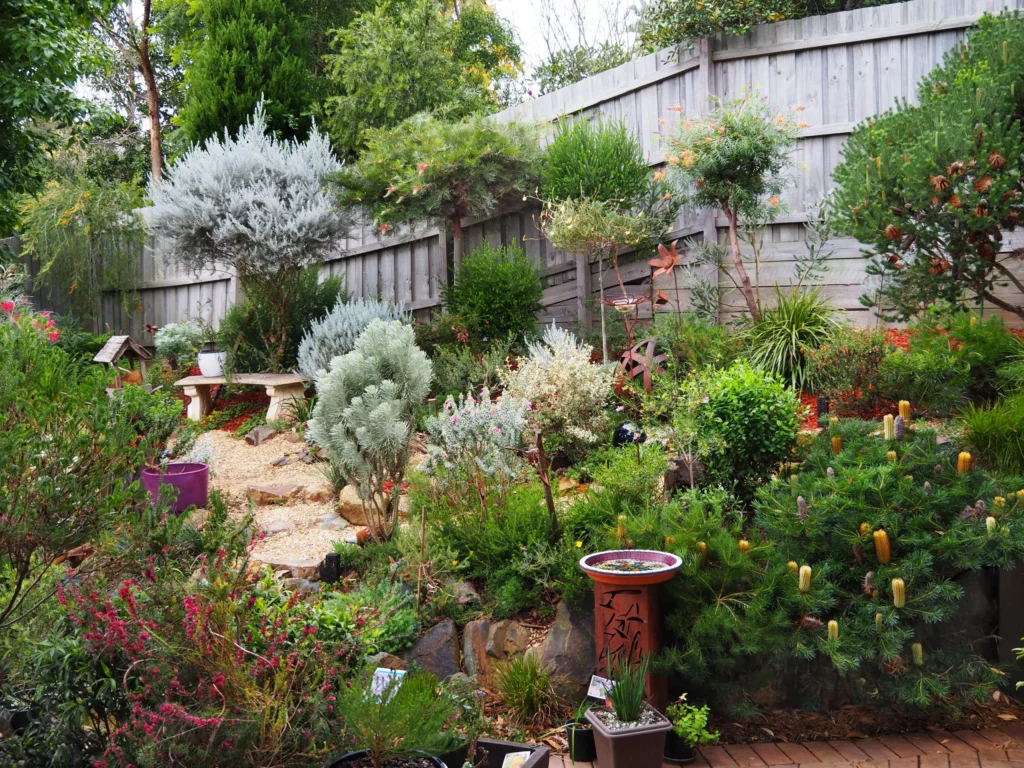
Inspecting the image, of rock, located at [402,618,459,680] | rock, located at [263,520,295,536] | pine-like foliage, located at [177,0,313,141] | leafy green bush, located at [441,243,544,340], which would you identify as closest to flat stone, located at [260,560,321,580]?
rock, located at [263,520,295,536]

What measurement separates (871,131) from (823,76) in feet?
5.22

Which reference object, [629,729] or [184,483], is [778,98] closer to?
[184,483]

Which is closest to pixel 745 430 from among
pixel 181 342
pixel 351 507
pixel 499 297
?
pixel 351 507

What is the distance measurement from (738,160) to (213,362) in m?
5.47

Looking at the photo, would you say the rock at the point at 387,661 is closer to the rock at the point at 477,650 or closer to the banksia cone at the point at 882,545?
the rock at the point at 477,650

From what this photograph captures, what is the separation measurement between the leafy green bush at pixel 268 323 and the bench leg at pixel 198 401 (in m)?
0.44

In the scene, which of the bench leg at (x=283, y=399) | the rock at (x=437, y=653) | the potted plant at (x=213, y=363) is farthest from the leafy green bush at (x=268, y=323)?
the rock at (x=437, y=653)

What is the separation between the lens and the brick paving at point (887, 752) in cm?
339

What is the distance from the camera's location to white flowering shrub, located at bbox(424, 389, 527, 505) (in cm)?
481

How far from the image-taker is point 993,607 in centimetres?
389

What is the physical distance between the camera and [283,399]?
835 centimetres

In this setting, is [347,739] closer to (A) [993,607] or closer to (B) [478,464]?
(B) [478,464]

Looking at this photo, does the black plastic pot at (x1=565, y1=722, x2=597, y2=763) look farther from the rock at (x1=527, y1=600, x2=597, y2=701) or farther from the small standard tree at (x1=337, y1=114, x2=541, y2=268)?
the small standard tree at (x1=337, y1=114, x2=541, y2=268)

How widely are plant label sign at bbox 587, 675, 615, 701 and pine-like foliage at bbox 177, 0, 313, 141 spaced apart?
9462 millimetres
